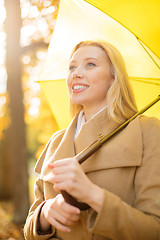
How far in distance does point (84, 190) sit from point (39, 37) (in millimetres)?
5693

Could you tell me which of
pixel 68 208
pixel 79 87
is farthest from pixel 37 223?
pixel 79 87

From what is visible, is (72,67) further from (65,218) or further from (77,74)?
(65,218)

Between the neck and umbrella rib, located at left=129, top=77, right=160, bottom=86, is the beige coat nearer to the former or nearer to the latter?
the neck

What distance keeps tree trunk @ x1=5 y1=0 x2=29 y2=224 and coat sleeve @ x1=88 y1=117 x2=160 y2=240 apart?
4.72 m

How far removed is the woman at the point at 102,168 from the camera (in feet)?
5.65

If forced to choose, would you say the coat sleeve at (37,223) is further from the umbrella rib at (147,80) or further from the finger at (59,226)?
the umbrella rib at (147,80)

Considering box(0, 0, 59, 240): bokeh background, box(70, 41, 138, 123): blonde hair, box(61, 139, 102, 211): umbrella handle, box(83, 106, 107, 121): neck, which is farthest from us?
box(0, 0, 59, 240): bokeh background

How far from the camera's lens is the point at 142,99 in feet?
8.20

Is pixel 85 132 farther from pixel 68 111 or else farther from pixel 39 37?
pixel 39 37

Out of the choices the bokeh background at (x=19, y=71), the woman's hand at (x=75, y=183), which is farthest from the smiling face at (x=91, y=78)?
the bokeh background at (x=19, y=71)

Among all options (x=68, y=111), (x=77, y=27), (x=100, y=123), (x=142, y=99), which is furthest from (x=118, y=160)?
(x=77, y=27)

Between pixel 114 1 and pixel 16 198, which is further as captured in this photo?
pixel 16 198

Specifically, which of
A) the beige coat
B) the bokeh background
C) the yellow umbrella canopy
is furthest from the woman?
the bokeh background

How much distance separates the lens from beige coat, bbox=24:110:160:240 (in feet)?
5.72
